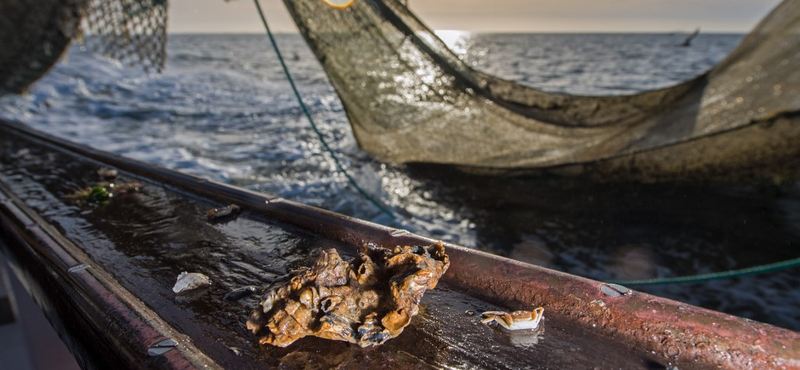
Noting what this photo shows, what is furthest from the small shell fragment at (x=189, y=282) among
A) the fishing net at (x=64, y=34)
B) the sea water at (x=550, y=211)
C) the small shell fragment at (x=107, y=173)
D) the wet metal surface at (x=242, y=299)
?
the fishing net at (x=64, y=34)

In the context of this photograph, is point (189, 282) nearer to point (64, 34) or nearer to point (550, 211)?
point (550, 211)

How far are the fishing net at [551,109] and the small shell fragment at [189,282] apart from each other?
310 cm

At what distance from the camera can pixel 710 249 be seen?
14.1 ft

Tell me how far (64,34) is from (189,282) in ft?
22.4

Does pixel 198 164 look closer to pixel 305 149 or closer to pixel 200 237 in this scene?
pixel 305 149

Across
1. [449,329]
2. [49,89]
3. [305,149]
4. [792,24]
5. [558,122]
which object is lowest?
[49,89]

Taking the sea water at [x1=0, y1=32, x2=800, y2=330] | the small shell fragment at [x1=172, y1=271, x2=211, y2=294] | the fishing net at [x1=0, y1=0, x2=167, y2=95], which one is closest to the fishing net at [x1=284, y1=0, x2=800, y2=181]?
the sea water at [x1=0, y1=32, x2=800, y2=330]

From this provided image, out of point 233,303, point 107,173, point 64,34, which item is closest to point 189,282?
point 233,303

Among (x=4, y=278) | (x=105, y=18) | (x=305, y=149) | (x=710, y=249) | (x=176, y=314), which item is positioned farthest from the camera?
(x=305, y=149)

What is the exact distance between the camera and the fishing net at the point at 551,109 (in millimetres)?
4012

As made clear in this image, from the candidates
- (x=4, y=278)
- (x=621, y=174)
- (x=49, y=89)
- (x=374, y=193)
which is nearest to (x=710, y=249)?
(x=621, y=174)

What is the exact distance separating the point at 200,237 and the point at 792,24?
499 centimetres

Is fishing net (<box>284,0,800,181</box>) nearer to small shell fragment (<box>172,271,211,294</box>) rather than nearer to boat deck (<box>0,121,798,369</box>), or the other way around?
boat deck (<box>0,121,798,369</box>)

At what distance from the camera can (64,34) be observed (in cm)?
666
